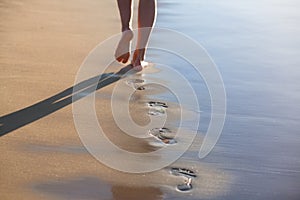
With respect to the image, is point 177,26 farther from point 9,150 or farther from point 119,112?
point 9,150

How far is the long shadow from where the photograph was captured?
3.21 metres

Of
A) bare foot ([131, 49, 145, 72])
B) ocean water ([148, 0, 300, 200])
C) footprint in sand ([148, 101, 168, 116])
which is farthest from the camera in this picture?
bare foot ([131, 49, 145, 72])

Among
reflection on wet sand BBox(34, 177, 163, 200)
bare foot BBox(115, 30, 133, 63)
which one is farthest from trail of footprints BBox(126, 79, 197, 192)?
bare foot BBox(115, 30, 133, 63)

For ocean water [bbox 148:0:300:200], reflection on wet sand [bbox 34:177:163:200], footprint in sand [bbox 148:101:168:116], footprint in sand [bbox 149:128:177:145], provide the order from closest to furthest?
reflection on wet sand [bbox 34:177:163:200], ocean water [bbox 148:0:300:200], footprint in sand [bbox 149:128:177:145], footprint in sand [bbox 148:101:168:116]

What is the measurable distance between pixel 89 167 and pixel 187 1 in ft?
11.0

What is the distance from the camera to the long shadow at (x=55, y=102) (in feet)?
10.5

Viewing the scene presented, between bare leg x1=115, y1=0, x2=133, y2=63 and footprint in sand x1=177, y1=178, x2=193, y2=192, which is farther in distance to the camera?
bare leg x1=115, y1=0, x2=133, y2=63

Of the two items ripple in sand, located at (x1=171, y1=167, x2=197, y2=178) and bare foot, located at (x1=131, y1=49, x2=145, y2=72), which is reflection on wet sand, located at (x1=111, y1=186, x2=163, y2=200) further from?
bare foot, located at (x1=131, y1=49, x2=145, y2=72)

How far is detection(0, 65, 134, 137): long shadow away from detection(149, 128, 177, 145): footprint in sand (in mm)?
534

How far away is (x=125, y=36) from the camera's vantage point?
4.14 meters

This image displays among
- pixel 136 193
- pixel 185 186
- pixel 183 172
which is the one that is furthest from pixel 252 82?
pixel 136 193

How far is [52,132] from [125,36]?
46.2 inches

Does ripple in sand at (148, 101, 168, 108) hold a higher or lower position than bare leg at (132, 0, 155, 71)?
lower

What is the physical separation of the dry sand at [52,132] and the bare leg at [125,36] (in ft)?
0.90
